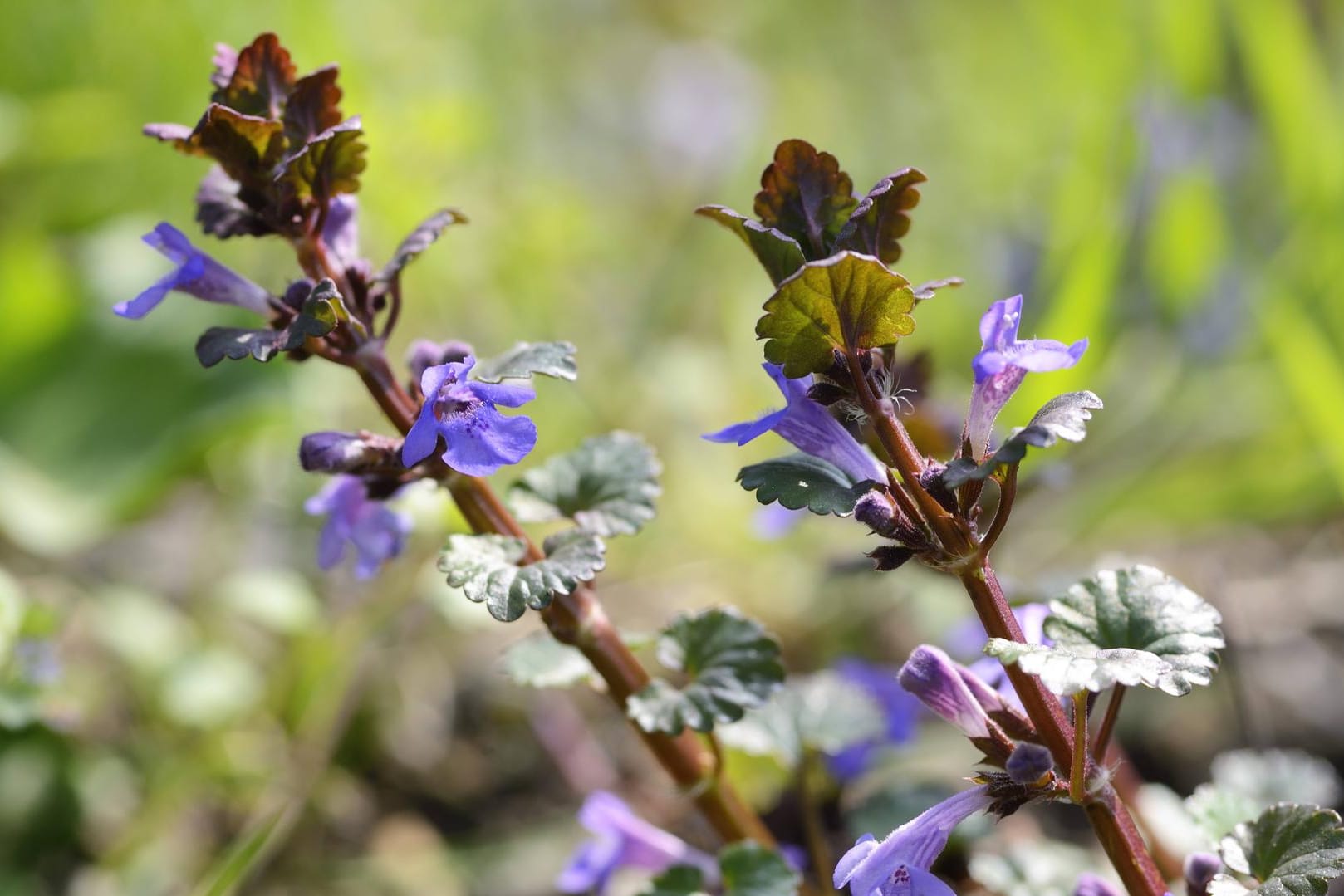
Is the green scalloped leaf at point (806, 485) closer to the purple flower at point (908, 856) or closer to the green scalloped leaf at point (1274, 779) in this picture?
the purple flower at point (908, 856)

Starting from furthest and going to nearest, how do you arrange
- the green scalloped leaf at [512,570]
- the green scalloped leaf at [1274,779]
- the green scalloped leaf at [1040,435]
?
1. the green scalloped leaf at [1274,779]
2. the green scalloped leaf at [512,570]
3. the green scalloped leaf at [1040,435]

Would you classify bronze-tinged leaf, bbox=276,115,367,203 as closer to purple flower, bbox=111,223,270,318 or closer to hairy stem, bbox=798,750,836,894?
purple flower, bbox=111,223,270,318

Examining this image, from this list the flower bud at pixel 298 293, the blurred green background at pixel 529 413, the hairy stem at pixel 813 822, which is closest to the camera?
the flower bud at pixel 298 293

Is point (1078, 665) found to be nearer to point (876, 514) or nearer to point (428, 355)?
point (876, 514)

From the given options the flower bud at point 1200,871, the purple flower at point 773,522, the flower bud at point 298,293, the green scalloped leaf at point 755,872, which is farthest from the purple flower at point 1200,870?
the flower bud at point 298,293

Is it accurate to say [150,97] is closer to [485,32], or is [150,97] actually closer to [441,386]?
[485,32]

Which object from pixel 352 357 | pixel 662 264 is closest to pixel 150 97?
pixel 662 264
